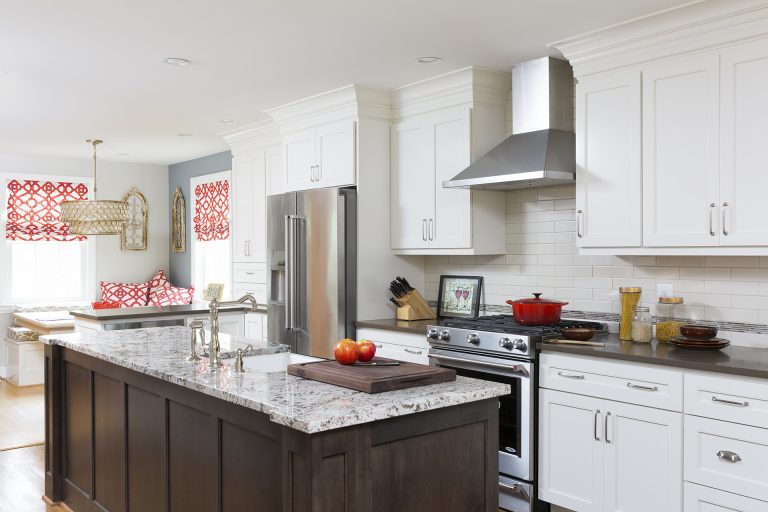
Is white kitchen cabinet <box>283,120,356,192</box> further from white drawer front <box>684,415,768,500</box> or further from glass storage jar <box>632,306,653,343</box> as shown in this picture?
white drawer front <box>684,415,768,500</box>

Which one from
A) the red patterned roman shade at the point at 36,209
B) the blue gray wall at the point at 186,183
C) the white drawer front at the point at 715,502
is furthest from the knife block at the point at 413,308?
the red patterned roman shade at the point at 36,209

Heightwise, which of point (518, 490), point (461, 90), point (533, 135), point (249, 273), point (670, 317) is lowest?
point (518, 490)

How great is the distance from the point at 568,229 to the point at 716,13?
5.12 ft

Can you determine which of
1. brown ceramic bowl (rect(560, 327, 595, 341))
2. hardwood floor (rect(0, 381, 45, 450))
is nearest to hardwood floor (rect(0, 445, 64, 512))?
hardwood floor (rect(0, 381, 45, 450))

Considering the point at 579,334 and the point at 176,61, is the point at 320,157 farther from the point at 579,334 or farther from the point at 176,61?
the point at 579,334

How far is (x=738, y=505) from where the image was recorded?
119 inches

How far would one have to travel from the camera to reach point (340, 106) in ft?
17.1

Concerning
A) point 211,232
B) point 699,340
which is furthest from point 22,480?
point 211,232

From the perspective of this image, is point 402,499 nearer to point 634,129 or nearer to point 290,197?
point 634,129

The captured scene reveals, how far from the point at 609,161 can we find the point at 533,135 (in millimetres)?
630

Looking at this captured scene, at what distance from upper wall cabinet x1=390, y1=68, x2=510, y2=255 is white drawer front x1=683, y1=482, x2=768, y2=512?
2033 millimetres

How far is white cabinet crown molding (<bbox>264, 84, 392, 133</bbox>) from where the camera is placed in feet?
16.7

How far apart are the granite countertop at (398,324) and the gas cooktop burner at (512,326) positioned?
382 millimetres

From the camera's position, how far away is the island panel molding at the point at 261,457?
2.08 m
